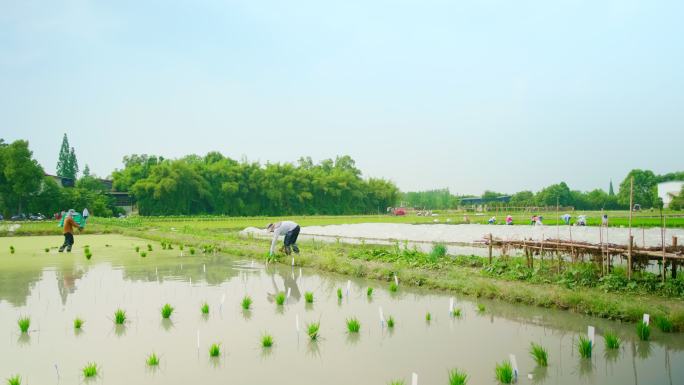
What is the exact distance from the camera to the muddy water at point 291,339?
13.8ft

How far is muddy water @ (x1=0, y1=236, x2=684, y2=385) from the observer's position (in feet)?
13.8

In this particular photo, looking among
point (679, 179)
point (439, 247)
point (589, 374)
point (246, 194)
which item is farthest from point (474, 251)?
point (679, 179)

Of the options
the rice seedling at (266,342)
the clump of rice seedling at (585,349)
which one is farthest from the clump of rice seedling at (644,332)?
the rice seedling at (266,342)

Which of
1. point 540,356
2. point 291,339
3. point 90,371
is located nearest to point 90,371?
point 90,371

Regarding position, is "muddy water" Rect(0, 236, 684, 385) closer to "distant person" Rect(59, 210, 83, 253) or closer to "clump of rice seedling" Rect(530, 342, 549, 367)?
"clump of rice seedling" Rect(530, 342, 549, 367)

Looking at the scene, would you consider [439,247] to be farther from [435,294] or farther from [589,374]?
[589,374]

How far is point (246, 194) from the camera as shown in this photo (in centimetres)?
4781

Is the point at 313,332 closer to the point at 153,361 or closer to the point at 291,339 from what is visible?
the point at 291,339

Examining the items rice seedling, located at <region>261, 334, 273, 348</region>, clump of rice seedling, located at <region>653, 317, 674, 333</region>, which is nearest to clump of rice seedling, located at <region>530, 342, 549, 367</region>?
clump of rice seedling, located at <region>653, 317, 674, 333</region>

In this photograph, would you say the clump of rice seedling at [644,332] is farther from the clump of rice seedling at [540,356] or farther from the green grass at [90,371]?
the green grass at [90,371]

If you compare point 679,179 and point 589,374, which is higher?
point 679,179

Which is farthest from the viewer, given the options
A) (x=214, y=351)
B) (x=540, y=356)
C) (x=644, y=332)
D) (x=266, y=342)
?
(x=644, y=332)

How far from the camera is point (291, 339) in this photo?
524 centimetres

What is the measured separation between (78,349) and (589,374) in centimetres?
452
